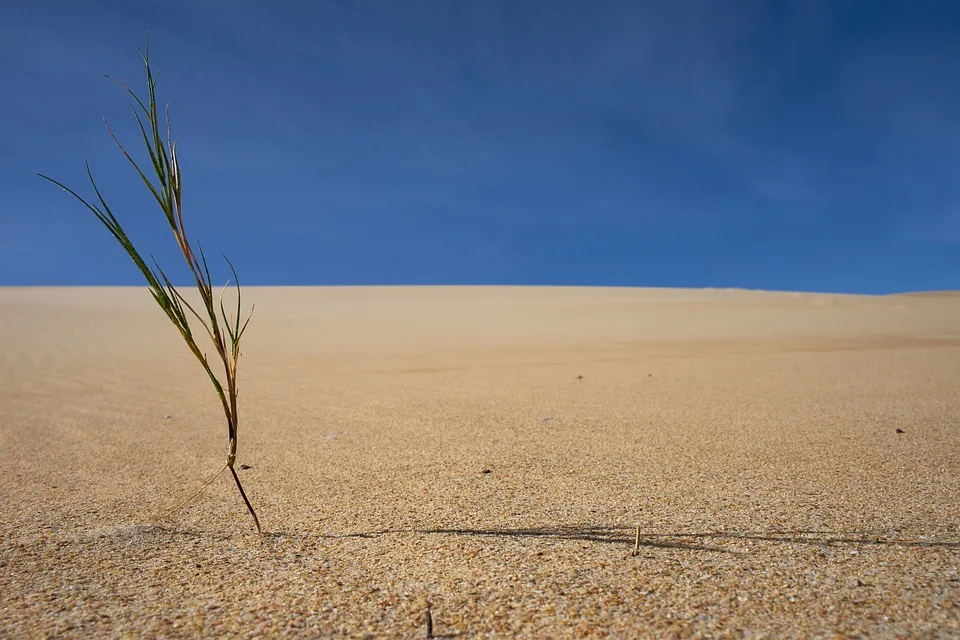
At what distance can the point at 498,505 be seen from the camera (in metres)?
1.78

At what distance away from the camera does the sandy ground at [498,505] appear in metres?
1.11

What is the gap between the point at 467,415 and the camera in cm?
348

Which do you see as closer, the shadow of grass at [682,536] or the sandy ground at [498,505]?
the sandy ground at [498,505]

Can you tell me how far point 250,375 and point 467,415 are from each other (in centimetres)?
331

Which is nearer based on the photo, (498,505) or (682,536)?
(682,536)

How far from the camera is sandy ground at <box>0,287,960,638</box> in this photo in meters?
1.11

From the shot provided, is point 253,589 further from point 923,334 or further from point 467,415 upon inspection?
point 923,334

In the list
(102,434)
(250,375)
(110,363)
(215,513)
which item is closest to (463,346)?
(250,375)

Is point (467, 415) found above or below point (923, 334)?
below

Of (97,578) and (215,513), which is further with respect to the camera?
(215,513)

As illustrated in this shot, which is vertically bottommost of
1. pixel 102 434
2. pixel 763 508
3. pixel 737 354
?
pixel 102 434

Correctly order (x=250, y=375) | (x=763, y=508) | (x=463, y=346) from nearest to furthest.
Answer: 1. (x=763, y=508)
2. (x=250, y=375)
3. (x=463, y=346)

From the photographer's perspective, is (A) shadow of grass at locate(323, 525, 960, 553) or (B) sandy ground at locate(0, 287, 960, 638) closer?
(B) sandy ground at locate(0, 287, 960, 638)

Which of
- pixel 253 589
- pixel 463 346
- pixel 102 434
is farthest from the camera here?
pixel 463 346
